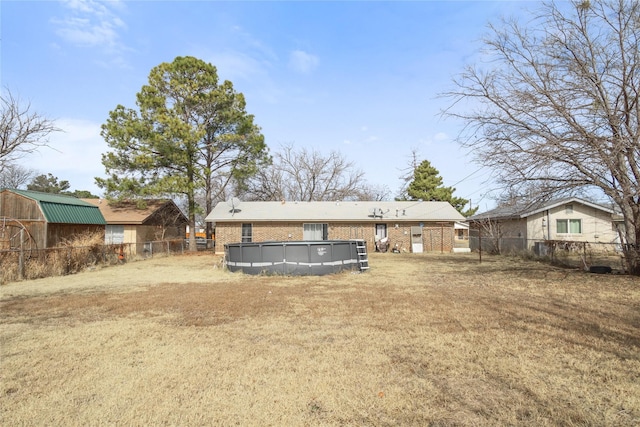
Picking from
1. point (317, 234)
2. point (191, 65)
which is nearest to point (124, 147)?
point (191, 65)

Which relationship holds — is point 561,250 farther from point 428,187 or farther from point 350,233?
point 428,187

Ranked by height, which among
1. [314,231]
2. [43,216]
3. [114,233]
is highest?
[43,216]

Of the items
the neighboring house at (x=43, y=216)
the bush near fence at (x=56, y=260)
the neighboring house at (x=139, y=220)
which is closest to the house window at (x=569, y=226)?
the bush near fence at (x=56, y=260)

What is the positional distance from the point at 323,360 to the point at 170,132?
25347 mm

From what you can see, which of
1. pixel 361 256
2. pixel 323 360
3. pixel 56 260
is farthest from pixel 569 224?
pixel 56 260

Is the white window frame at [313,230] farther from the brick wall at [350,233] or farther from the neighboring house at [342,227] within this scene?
the brick wall at [350,233]

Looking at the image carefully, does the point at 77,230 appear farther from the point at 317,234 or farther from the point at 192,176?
the point at 317,234

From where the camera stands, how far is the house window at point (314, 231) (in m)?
27.5

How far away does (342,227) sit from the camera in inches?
1083

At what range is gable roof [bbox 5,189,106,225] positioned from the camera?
19734 millimetres

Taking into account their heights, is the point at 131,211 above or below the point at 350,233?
above

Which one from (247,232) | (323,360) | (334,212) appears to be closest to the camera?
(323,360)

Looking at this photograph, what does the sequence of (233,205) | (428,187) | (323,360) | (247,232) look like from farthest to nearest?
1. (428,187)
2. (233,205)
3. (247,232)
4. (323,360)

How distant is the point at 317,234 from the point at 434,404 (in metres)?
24.1
